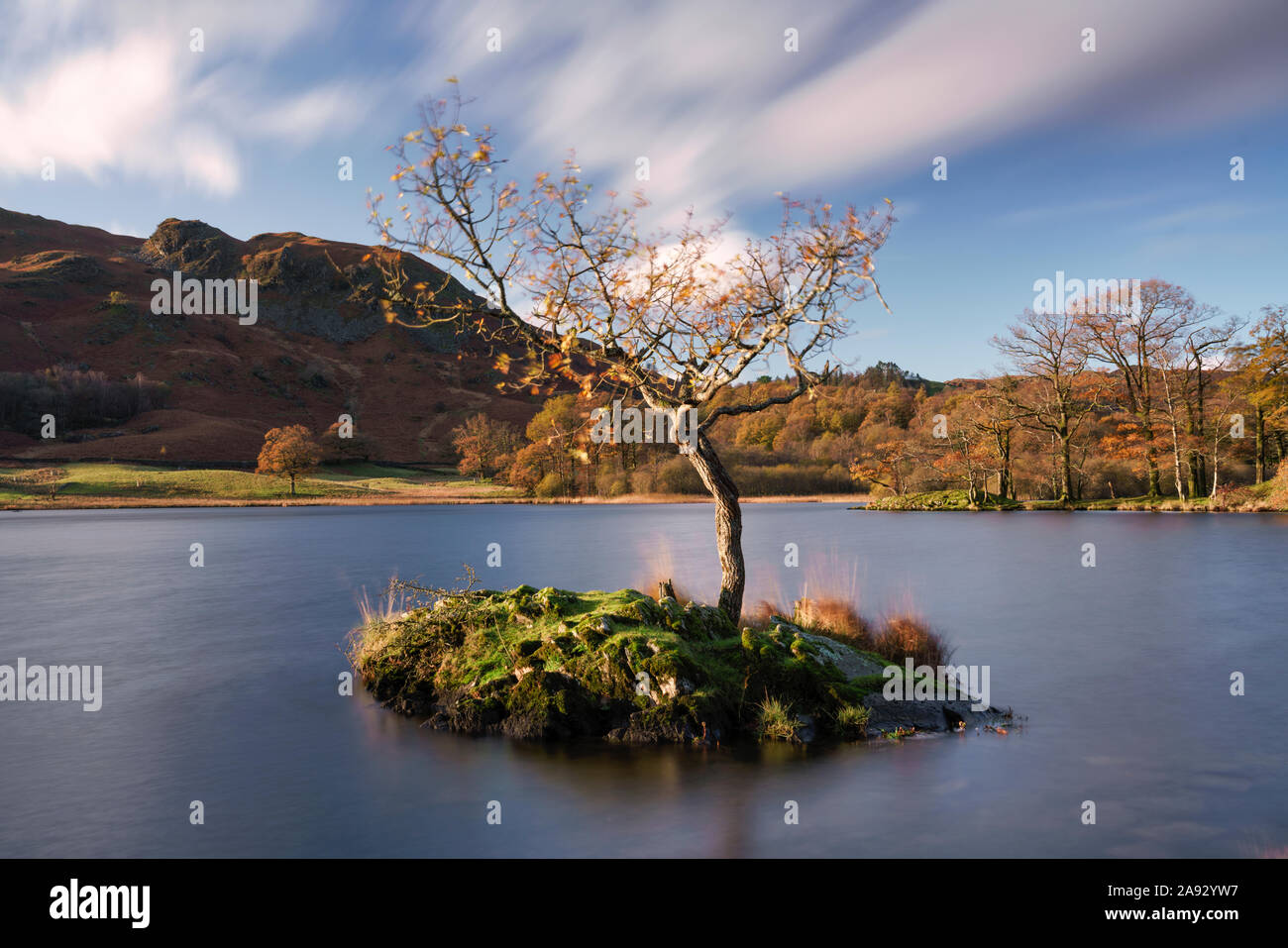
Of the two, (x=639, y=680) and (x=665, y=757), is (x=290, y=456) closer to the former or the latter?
(x=639, y=680)

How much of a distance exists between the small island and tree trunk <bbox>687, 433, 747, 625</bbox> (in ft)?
3.38

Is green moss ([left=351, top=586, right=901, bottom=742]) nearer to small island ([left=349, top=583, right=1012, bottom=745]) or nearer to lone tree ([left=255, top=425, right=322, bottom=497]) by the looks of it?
small island ([left=349, top=583, right=1012, bottom=745])

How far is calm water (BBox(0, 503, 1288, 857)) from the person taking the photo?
22.2ft

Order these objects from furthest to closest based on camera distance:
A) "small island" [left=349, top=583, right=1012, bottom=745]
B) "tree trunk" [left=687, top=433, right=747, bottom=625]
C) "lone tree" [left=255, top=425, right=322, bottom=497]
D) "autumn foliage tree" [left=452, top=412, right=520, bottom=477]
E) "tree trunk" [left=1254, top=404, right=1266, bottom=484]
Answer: "autumn foliage tree" [left=452, top=412, right=520, bottom=477], "lone tree" [left=255, top=425, right=322, bottom=497], "tree trunk" [left=1254, top=404, right=1266, bottom=484], "tree trunk" [left=687, top=433, right=747, bottom=625], "small island" [left=349, top=583, right=1012, bottom=745]

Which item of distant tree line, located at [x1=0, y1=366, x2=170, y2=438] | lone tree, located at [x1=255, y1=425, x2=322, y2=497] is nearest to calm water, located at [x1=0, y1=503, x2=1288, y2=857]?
lone tree, located at [x1=255, y1=425, x2=322, y2=497]

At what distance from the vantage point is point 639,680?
9.07 meters

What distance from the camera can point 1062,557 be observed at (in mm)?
28172

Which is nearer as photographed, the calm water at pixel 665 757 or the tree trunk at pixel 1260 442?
the calm water at pixel 665 757

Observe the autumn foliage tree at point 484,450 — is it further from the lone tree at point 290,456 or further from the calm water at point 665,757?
the calm water at point 665,757

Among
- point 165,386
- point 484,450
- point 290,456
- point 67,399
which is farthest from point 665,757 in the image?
point 165,386

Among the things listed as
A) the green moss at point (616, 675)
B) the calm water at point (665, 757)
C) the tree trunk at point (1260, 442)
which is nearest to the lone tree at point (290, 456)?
the calm water at point (665, 757)

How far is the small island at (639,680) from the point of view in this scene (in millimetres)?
8922

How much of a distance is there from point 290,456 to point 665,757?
84.6 m

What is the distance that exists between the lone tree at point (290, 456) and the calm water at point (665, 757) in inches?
2537
